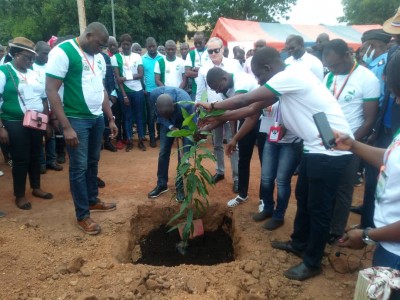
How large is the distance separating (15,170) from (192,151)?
2270mm

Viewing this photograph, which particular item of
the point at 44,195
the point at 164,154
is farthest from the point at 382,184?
the point at 44,195

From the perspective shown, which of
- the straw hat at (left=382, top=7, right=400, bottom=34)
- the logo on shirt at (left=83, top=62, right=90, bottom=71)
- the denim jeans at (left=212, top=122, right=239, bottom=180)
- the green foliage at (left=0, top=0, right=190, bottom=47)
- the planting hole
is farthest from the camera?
the green foliage at (left=0, top=0, right=190, bottom=47)

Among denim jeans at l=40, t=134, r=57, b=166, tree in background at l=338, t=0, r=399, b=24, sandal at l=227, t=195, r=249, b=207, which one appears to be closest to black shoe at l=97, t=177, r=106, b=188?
denim jeans at l=40, t=134, r=57, b=166

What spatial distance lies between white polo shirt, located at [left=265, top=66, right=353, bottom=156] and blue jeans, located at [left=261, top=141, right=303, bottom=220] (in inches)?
29.1

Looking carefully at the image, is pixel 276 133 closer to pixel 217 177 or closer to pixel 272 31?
pixel 217 177

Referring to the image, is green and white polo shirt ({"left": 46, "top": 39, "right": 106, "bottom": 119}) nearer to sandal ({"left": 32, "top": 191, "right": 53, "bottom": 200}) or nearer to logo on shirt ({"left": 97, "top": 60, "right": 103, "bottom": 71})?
logo on shirt ({"left": 97, "top": 60, "right": 103, "bottom": 71})

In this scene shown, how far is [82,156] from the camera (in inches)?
130

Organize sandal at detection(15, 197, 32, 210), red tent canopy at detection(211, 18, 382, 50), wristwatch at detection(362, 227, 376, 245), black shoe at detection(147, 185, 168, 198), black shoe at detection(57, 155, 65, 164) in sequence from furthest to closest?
red tent canopy at detection(211, 18, 382, 50)
black shoe at detection(57, 155, 65, 164)
black shoe at detection(147, 185, 168, 198)
sandal at detection(15, 197, 32, 210)
wristwatch at detection(362, 227, 376, 245)

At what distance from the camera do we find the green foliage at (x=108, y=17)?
17.8m

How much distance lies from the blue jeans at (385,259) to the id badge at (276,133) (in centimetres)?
168

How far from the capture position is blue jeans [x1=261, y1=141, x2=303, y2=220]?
330cm

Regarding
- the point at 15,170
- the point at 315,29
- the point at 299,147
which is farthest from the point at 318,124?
the point at 315,29

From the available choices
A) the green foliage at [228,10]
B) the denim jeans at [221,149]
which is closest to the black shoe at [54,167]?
the denim jeans at [221,149]

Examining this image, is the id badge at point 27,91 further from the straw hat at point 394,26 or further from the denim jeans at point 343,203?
the straw hat at point 394,26
